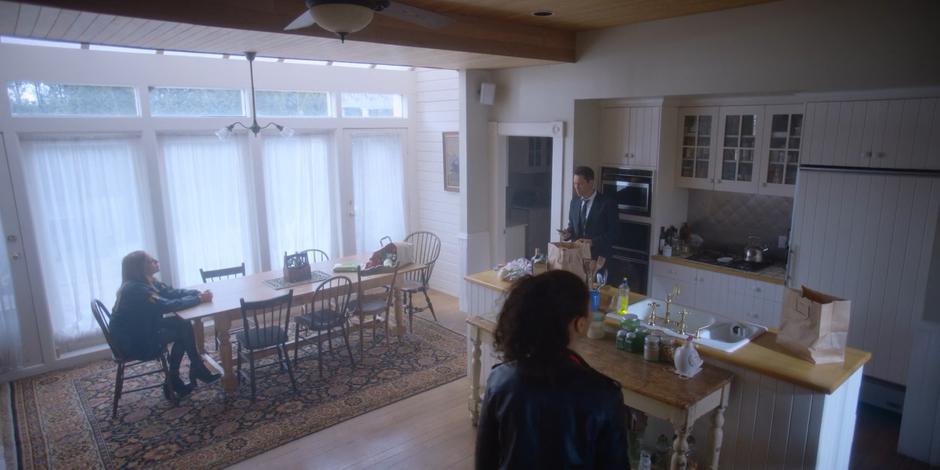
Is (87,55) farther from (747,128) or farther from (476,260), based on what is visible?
(747,128)

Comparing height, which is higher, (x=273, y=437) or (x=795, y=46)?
(x=795, y=46)

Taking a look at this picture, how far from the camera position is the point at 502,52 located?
4.35 metres

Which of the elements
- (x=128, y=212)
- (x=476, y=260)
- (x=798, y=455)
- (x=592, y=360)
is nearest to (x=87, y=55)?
(x=128, y=212)

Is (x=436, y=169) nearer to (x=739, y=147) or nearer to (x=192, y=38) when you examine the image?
(x=739, y=147)

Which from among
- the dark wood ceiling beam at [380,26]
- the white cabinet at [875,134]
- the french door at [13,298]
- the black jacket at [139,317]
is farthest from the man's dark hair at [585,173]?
the french door at [13,298]

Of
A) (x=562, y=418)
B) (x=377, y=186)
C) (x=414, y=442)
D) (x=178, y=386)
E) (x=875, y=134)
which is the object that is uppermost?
(x=875, y=134)

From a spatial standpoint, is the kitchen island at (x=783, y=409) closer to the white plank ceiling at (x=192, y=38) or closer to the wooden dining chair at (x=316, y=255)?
the white plank ceiling at (x=192, y=38)

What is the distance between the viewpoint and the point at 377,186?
22.4ft

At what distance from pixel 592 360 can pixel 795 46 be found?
249 cm

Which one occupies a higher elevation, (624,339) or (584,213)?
(584,213)

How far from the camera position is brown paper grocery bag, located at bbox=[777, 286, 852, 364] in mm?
2660

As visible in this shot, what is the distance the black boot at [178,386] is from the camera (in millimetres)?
4320

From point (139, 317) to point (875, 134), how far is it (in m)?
5.12

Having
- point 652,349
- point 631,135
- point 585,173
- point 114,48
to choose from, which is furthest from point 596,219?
point 114,48
